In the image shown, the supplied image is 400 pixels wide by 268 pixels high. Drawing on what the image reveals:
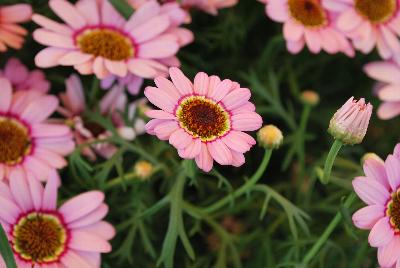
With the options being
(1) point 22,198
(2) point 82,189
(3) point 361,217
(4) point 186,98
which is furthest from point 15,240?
(3) point 361,217

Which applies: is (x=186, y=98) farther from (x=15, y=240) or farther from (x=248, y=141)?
(x=15, y=240)

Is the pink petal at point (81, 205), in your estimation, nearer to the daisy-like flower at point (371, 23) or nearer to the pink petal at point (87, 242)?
the pink petal at point (87, 242)

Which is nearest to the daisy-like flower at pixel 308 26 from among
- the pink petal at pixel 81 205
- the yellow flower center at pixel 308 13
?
the yellow flower center at pixel 308 13

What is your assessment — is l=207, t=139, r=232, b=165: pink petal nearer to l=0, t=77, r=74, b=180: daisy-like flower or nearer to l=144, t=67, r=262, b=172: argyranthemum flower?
l=144, t=67, r=262, b=172: argyranthemum flower

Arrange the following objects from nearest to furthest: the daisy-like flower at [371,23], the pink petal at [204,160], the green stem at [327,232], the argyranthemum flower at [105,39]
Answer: the pink petal at [204,160]
the green stem at [327,232]
the argyranthemum flower at [105,39]
the daisy-like flower at [371,23]

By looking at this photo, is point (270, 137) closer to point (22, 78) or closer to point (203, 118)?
point (203, 118)

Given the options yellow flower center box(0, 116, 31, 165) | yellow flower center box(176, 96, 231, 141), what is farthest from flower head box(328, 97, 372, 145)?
yellow flower center box(0, 116, 31, 165)
